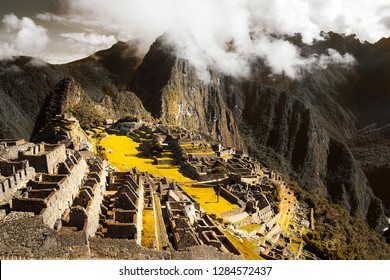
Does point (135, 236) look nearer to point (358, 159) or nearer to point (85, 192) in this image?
point (85, 192)

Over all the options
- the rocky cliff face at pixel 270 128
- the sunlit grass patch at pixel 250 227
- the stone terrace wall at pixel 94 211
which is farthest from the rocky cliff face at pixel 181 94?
the stone terrace wall at pixel 94 211

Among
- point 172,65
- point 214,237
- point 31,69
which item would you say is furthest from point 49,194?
point 172,65

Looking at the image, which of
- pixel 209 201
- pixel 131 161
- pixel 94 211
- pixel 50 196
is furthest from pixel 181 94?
pixel 50 196

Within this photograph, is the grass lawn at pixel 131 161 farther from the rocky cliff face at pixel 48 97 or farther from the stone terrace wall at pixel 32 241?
the stone terrace wall at pixel 32 241

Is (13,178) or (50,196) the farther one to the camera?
(13,178)

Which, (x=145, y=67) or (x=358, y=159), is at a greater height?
(x=145, y=67)

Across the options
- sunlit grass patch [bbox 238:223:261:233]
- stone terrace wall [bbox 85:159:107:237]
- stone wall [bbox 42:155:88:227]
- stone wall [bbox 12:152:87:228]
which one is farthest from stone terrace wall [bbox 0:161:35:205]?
sunlit grass patch [bbox 238:223:261:233]

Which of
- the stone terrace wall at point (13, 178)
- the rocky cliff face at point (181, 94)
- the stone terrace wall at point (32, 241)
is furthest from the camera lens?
the rocky cliff face at point (181, 94)

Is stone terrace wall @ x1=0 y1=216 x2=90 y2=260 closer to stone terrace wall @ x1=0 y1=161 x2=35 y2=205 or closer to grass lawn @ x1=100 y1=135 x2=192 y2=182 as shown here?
stone terrace wall @ x1=0 y1=161 x2=35 y2=205

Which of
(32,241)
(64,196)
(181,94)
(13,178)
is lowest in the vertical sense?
(32,241)

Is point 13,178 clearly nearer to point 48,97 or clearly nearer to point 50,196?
point 50,196

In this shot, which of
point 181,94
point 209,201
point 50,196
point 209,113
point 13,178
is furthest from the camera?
point 209,113
